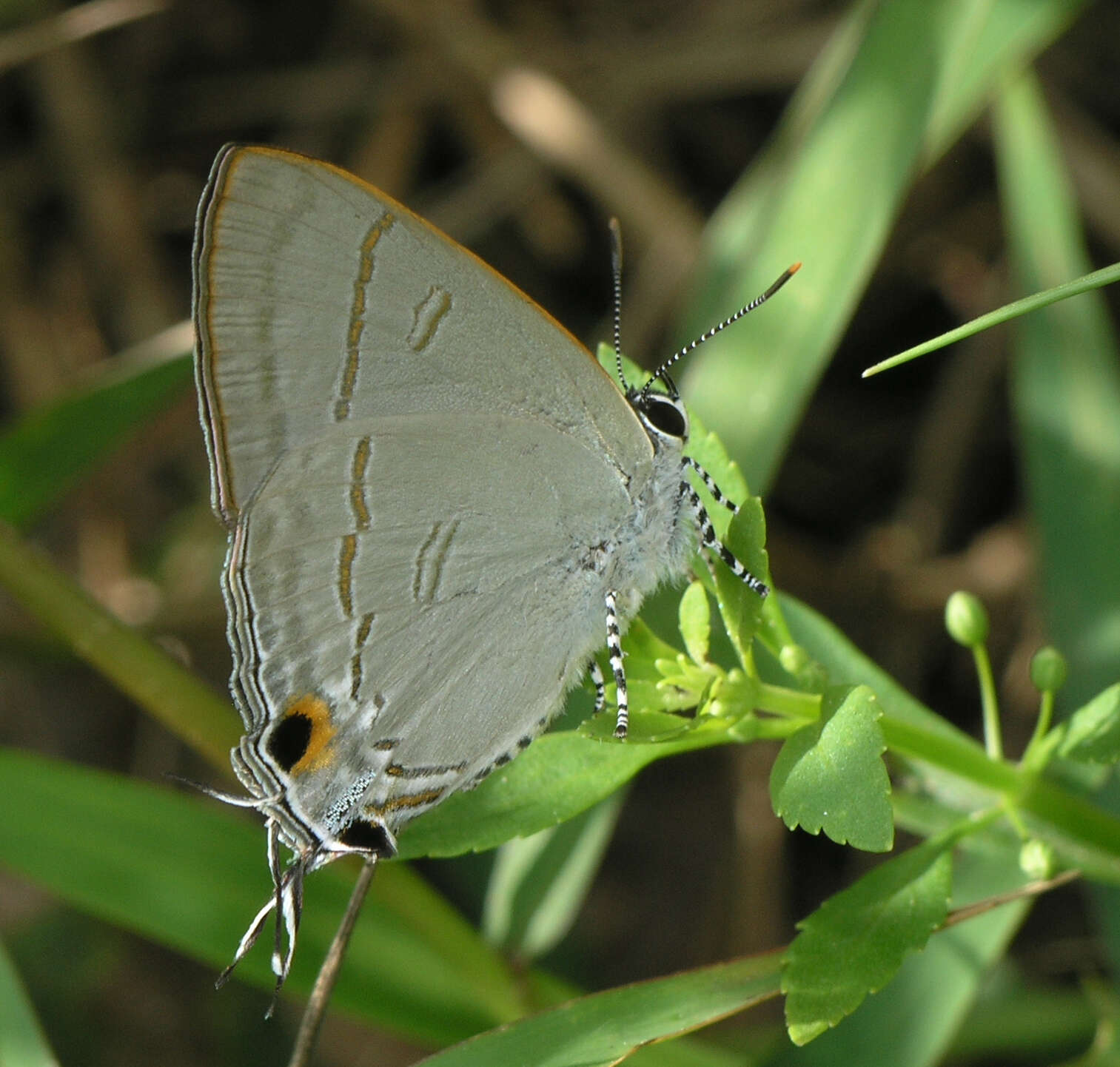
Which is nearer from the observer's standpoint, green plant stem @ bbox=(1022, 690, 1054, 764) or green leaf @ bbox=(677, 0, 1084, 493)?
green plant stem @ bbox=(1022, 690, 1054, 764)

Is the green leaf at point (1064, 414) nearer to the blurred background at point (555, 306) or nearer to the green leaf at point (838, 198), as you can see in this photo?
the blurred background at point (555, 306)

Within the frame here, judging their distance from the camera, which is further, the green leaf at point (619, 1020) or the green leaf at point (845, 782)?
the green leaf at point (619, 1020)

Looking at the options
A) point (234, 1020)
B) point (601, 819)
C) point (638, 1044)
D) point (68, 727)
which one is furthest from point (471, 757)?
point (68, 727)

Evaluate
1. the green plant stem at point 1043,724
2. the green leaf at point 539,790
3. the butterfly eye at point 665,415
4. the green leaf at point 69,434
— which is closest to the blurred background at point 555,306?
the green leaf at point 69,434

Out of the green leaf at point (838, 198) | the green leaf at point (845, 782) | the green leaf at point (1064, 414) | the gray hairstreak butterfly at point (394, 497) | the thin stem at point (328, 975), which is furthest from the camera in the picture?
the green leaf at point (1064, 414)

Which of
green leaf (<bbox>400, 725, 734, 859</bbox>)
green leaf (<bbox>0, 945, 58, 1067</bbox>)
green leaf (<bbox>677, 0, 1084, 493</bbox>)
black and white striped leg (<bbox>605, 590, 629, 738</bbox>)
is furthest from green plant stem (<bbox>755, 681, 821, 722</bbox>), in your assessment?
green leaf (<bbox>0, 945, 58, 1067</bbox>)

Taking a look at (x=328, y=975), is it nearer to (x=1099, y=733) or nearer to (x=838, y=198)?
(x=1099, y=733)

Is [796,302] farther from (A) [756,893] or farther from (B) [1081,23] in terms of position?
(B) [1081,23]

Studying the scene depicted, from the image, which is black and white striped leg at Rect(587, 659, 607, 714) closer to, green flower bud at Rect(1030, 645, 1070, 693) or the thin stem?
the thin stem
